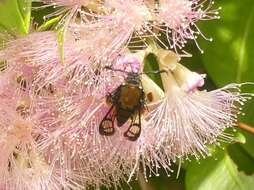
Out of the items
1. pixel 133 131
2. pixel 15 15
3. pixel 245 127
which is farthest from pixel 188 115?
pixel 15 15

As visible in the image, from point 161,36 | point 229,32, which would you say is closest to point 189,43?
point 229,32

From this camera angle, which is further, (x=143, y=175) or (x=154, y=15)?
(x=143, y=175)

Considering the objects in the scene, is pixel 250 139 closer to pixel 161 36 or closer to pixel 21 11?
pixel 161 36

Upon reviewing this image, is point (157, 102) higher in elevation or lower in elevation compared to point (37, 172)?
higher

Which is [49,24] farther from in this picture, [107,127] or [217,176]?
[217,176]

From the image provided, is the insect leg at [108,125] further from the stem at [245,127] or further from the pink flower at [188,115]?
the stem at [245,127]

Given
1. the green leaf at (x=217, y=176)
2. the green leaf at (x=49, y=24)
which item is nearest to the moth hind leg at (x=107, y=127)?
the green leaf at (x=49, y=24)
